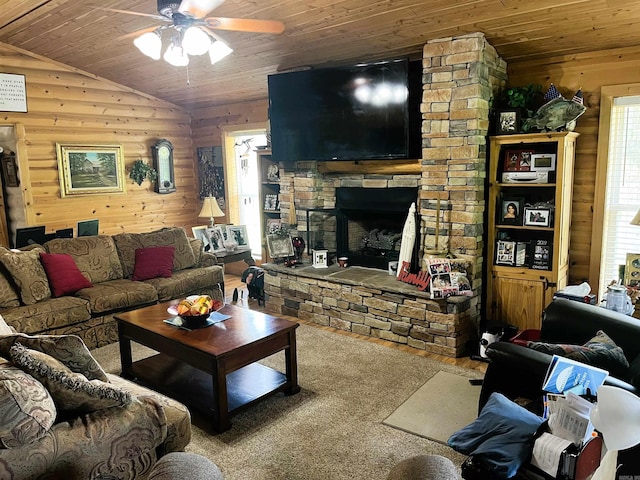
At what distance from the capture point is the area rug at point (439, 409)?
116 inches

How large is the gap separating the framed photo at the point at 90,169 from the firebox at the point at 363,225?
2.89m

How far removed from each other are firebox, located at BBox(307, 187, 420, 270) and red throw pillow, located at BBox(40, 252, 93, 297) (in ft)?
7.66

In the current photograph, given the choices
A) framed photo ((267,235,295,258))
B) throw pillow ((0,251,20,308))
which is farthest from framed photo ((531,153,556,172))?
throw pillow ((0,251,20,308))

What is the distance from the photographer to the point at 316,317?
4.97 metres

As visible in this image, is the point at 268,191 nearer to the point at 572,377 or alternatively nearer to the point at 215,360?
the point at 215,360

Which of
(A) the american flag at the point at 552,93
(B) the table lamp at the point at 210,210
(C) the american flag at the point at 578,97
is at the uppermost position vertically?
(A) the american flag at the point at 552,93

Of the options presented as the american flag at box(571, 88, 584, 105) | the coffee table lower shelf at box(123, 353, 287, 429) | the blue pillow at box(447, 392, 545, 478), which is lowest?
the coffee table lower shelf at box(123, 353, 287, 429)

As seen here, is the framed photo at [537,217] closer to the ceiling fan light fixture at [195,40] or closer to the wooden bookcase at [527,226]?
the wooden bookcase at [527,226]

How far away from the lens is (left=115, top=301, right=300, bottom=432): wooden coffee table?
295 cm

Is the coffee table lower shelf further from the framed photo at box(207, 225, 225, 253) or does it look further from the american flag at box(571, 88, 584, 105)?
the american flag at box(571, 88, 584, 105)

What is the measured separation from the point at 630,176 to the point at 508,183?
94 cm

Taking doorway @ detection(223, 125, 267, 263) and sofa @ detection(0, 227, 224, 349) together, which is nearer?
sofa @ detection(0, 227, 224, 349)

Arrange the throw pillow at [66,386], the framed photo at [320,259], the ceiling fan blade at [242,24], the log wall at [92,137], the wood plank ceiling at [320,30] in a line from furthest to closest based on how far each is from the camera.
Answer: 1. the log wall at [92,137]
2. the framed photo at [320,259]
3. the wood plank ceiling at [320,30]
4. the ceiling fan blade at [242,24]
5. the throw pillow at [66,386]

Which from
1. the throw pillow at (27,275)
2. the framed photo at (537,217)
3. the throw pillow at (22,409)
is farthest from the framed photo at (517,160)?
the throw pillow at (27,275)
